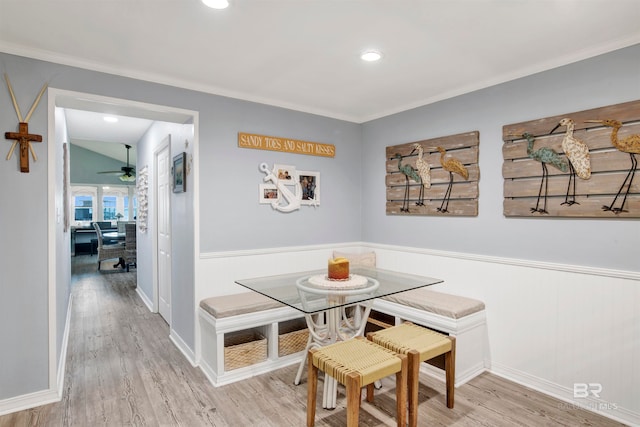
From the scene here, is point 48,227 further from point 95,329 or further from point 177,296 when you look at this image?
point 95,329

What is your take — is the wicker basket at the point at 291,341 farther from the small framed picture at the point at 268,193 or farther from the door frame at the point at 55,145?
the door frame at the point at 55,145

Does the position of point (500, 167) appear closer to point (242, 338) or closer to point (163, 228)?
point (242, 338)

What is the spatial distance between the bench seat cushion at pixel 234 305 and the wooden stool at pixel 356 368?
0.88 meters

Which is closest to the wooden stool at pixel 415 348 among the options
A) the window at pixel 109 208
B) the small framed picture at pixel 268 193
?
the small framed picture at pixel 268 193

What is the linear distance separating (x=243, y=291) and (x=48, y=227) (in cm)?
155

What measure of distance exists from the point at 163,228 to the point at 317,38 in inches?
119

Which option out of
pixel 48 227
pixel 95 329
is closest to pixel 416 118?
pixel 48 227

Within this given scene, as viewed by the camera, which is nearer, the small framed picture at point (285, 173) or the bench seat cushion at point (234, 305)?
the bench seat cushion at point (234, 305)

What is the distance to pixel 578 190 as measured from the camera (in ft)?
7.85

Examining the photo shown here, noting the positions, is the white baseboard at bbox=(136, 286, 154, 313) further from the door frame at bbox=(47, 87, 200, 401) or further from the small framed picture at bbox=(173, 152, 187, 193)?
the small framed picture at bbox=(173, 152, 187, 193)

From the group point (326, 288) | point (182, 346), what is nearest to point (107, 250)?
point (182, 346)

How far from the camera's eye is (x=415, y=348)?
2.17 m

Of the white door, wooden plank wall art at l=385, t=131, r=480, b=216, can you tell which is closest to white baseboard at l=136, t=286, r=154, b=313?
the white door

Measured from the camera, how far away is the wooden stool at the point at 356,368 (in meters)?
1.80
